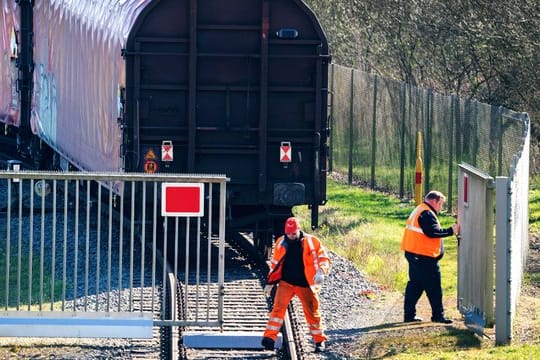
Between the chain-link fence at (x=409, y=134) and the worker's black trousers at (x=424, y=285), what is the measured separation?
4.37 meters

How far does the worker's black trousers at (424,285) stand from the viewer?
13.6m

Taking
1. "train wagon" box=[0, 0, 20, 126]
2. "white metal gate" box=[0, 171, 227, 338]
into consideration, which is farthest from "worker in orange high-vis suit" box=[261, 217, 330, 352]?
"train wagon" box=[0, 0, 20, 126]

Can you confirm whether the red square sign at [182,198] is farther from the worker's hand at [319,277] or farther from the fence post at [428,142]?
the fence post at [428,142]

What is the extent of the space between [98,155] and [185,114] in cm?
253

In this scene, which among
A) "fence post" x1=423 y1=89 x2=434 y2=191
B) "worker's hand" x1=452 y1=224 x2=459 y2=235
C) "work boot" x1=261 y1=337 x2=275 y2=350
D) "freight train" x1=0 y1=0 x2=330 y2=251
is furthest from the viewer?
"fence post" x1=423 y1=89 x2=434 y2=191

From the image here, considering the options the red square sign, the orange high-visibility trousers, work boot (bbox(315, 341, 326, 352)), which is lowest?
work boot (bbox(315, 341, 326, 352))

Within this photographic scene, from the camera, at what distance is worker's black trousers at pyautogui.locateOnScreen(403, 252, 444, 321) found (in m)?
13.6

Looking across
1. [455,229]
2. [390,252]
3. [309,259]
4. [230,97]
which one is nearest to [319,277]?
[309,259]

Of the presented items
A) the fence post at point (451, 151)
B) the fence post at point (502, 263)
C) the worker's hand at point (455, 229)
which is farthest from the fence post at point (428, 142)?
the fence post at point (502, 263)

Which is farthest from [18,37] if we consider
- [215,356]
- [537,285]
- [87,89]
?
[215,356]

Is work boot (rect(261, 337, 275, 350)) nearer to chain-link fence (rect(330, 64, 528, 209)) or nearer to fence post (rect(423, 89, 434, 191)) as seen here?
chain-link fence (rect(330, 64, 528, 209))

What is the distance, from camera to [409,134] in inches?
1045

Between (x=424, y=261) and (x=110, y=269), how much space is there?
3.30 meters

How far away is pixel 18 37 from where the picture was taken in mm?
24359
